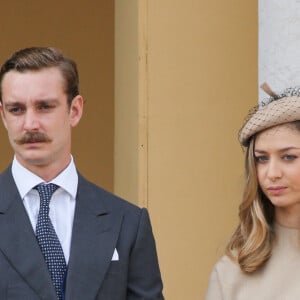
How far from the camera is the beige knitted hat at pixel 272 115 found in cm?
379

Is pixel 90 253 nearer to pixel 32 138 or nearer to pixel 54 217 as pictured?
pixel 54 217

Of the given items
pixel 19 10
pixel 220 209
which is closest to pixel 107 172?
pixel 19 10

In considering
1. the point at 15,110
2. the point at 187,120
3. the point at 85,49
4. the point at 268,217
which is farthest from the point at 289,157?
the point at 85,49

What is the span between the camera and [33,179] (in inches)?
141

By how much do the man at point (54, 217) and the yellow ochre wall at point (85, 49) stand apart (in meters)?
3.71

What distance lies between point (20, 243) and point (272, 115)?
0.93 meters

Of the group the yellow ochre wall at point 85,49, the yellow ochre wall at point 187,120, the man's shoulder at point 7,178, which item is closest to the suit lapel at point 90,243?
the man's shoulder at point 7,178

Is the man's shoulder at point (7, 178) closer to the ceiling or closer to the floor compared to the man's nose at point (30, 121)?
closer to the floor

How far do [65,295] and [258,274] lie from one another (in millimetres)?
684

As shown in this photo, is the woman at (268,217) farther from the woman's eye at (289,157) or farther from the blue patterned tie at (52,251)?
the blue patterned tie at (52,251)

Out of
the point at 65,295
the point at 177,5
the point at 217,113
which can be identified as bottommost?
the point at 65,295

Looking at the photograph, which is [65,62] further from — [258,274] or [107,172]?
[107,172]

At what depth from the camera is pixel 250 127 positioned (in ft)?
12.6

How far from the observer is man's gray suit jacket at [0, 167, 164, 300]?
348 centimetres
